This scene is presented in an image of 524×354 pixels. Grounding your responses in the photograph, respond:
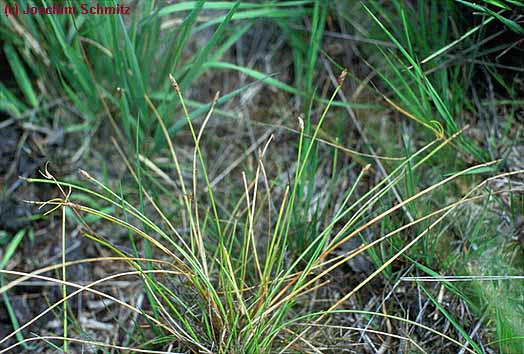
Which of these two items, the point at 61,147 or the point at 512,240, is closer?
the point at 512,240

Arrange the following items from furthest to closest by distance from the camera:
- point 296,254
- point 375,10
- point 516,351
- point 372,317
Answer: point 375,10
point 296,254
point 372,317
point 516,351

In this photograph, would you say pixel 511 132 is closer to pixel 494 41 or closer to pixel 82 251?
pixel 494 41

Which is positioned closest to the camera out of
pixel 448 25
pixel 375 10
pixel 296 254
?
pixel 296 254

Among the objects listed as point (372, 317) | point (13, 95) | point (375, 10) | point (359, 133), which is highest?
point (375, 10)

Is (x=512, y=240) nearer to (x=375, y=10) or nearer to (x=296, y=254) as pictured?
(x=296, y=254)

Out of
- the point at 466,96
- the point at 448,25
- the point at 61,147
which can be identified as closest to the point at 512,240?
the point at 466,96

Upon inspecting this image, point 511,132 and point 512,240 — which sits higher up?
point 511,132
